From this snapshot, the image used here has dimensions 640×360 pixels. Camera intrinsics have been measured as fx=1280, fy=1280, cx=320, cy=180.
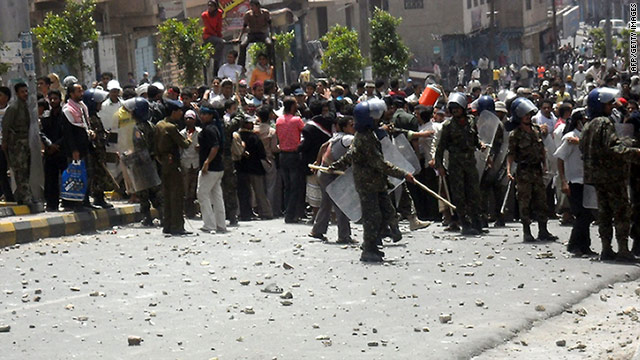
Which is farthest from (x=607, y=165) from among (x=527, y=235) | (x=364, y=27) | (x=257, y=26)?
(x=364, y=27)

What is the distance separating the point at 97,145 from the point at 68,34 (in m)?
7.01

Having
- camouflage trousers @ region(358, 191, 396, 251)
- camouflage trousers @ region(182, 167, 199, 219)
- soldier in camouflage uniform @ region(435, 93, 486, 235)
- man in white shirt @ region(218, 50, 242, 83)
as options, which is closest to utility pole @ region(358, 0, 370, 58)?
man in white shirt @ region(218, 50, 242, 83)

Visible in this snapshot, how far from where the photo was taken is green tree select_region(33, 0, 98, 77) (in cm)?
2358

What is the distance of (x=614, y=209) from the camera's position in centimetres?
1273

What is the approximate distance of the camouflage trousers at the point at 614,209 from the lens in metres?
12.7

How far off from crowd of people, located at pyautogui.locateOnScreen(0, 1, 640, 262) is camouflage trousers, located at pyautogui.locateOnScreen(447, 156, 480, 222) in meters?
0.02

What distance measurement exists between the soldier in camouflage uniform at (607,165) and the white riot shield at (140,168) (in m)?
5.77

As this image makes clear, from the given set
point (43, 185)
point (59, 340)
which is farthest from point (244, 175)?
point (59, 340)

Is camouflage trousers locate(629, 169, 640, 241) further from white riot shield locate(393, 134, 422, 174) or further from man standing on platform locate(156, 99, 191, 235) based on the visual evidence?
man standing on platform locate(156, 99, 191, 235)

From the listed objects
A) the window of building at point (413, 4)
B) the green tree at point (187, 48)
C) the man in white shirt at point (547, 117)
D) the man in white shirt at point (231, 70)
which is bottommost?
the man in white shirt at point (547, 117)

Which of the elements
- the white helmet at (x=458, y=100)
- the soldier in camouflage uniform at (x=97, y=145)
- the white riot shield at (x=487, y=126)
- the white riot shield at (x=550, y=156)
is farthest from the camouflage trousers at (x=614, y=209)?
the soldier in camouflage uniform at (x=97, y=145)

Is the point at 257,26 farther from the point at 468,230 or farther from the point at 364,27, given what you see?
the point at 468,230

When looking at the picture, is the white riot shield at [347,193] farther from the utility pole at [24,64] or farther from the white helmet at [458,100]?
the utility pole at [24,64]

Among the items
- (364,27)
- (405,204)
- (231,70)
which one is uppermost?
(364,27)
